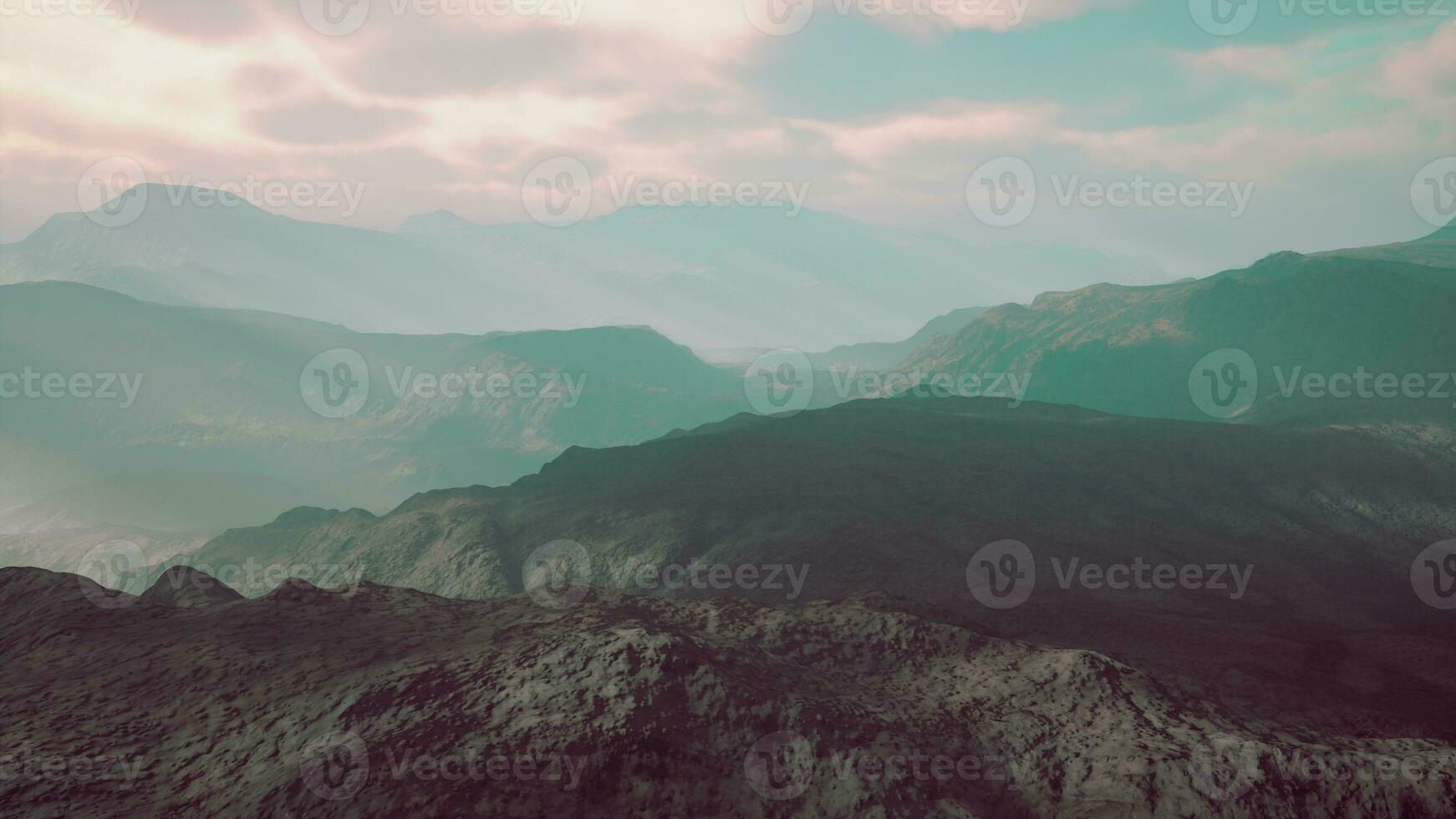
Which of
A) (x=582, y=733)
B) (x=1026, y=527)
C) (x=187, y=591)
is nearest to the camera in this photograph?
(x=582, y=733)

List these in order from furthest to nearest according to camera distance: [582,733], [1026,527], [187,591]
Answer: [1026,527]
[187,591]
[582,733]

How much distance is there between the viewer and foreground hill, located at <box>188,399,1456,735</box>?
139 feet

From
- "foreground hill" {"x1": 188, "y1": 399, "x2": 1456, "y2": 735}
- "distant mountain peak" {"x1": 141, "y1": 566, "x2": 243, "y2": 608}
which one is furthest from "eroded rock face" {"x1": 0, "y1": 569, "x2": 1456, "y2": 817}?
"foreground hill" {"x1": 188, "y1": 399, "x2": 1456, "y2": 735}

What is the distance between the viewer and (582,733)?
16453 millimetres

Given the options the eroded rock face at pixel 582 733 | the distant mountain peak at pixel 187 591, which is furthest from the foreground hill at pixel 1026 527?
the distant mountain peak at pixel 187 591

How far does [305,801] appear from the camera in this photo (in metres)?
14.1

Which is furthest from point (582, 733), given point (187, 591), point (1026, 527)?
point (1026, 527)

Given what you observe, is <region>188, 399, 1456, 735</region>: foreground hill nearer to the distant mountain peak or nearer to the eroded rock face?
the eroded rock face

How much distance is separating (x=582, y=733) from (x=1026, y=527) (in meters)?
69.4

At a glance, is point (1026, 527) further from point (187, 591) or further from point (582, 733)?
point (187, 591)

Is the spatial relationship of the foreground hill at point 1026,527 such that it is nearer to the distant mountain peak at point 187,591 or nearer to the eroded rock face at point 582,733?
the eroded rock face at point 582,733

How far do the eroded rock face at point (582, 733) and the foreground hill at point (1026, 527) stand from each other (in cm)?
998

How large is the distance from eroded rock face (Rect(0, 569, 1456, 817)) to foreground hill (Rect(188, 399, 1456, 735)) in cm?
998

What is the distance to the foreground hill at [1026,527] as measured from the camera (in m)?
42.2
